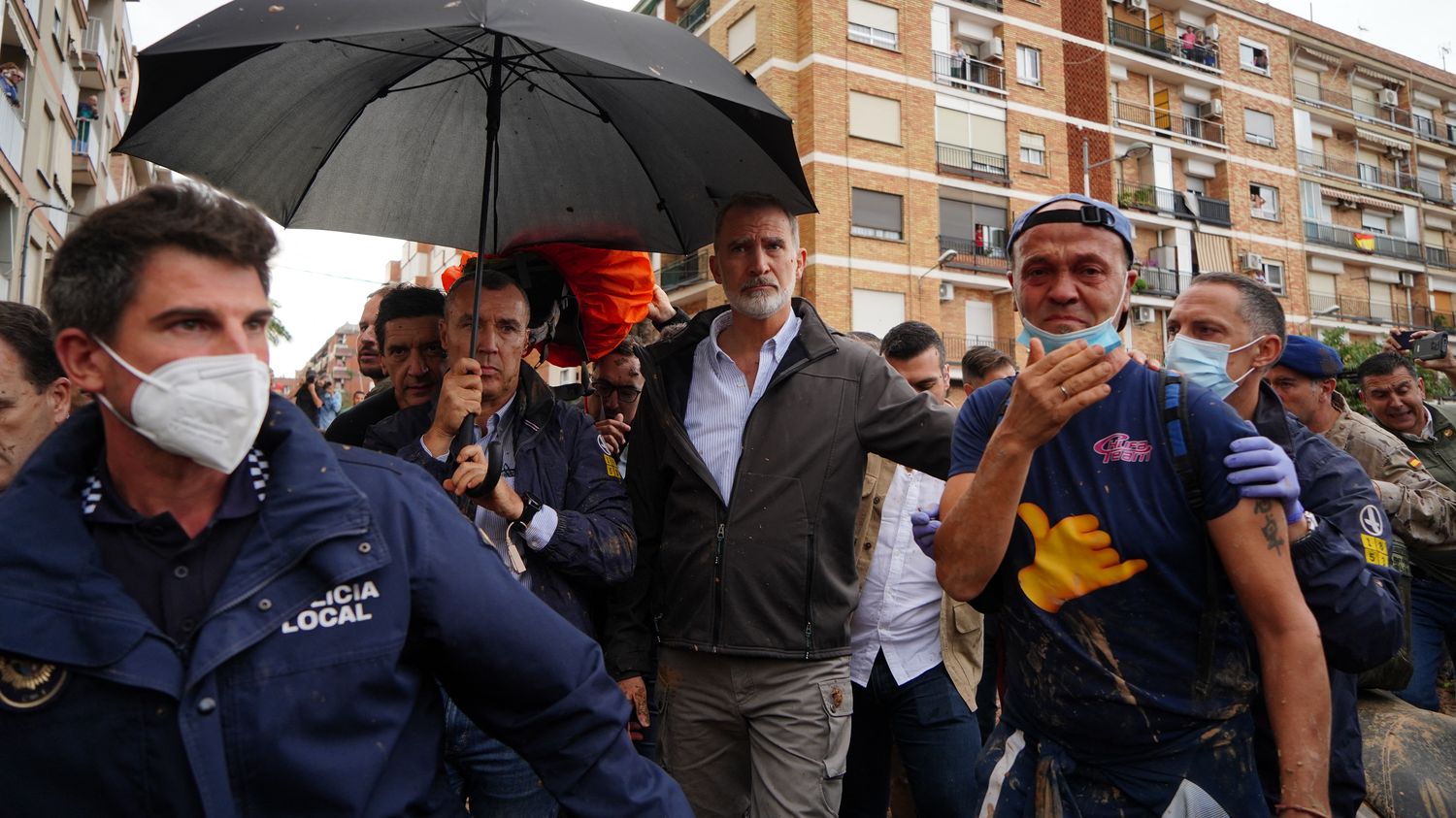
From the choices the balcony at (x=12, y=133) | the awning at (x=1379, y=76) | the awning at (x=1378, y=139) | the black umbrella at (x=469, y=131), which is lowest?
the black umbrella at (x=469, y=131)

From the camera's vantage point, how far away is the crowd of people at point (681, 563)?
1.62 meters

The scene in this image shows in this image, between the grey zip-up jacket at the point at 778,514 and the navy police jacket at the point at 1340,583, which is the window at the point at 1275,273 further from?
the grey zip-up jacket at the point at 778,514

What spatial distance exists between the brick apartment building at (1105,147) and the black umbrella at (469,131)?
1912 cm

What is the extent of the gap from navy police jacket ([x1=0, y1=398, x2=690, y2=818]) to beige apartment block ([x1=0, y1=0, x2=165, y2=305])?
12.5m

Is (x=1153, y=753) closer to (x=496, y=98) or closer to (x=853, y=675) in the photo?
(x=853, y=675)

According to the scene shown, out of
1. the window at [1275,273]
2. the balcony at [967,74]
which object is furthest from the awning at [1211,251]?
the balcony at [967,74]

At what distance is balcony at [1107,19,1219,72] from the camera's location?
111ft

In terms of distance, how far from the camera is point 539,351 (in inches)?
165

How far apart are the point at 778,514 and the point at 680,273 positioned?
2973 centimetres

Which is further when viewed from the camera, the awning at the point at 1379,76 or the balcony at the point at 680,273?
the awning at the point at 1379,76

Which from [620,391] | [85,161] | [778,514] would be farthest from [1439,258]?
[778,514]

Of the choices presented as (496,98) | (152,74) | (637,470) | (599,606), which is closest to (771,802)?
(599,606)

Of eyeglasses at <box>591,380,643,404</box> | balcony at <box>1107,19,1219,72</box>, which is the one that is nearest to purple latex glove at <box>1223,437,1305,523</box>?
eyeglasses at <box>591,380,643,404</box>

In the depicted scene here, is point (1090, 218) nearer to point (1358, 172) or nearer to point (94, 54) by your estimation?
point (94, 54)
